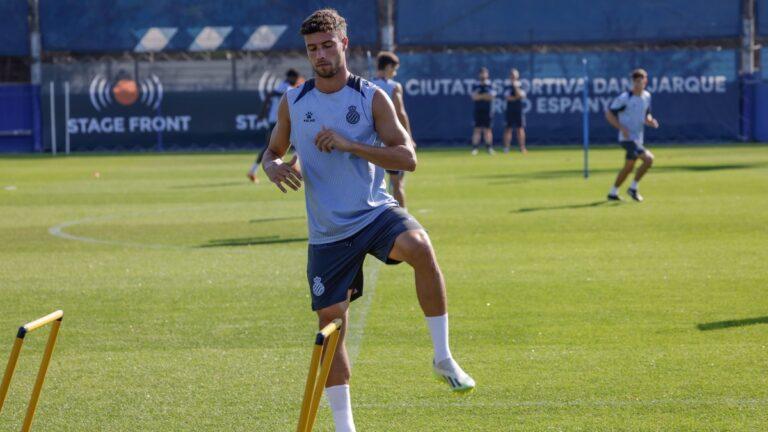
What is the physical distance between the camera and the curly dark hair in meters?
6.57

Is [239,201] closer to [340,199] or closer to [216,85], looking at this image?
[340,199]

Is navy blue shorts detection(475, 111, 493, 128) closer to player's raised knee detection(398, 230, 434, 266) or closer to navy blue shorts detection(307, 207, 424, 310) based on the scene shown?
navy blue shorts detection(307, 207, 424, 310)

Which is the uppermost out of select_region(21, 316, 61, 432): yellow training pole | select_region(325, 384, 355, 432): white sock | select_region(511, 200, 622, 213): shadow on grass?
select_region(21, 316, 61, 432): yellow training pole

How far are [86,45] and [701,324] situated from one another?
38.0m

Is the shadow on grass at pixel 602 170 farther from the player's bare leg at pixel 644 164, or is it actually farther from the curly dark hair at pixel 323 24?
the curly dark hair at pixel 323 24

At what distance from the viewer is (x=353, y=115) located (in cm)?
673

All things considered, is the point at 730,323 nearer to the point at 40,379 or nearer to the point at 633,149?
the point at 40,379

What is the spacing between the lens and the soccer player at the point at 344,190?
6598mm

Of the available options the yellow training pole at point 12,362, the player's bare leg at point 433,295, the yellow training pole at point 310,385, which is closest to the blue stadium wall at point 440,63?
the player's bare leg at point 433,295

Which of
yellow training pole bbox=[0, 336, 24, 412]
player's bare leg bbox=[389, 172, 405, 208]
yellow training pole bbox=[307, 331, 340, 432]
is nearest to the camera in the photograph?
yellow training pole bbox=[307, 331, 340, 432]

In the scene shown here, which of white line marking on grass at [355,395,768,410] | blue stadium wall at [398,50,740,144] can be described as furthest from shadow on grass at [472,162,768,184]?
white line marking on grass at [355,395,768,410]

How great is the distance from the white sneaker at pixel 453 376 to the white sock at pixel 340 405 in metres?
0.48

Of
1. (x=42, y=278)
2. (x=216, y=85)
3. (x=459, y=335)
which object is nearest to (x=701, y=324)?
(x=459, y=335)

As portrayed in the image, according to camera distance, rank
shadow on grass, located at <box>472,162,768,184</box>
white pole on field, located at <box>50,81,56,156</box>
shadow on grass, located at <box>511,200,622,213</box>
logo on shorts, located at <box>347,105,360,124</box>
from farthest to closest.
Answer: white pole on field, located at <box>50,81,56,156</box> < shadow on grass, located at <box>472,162,768,184</box> < shadow on grass, located at <box>511,200,622,213</box> < logo on shorts, located at <box>347,105,360,124</box>
